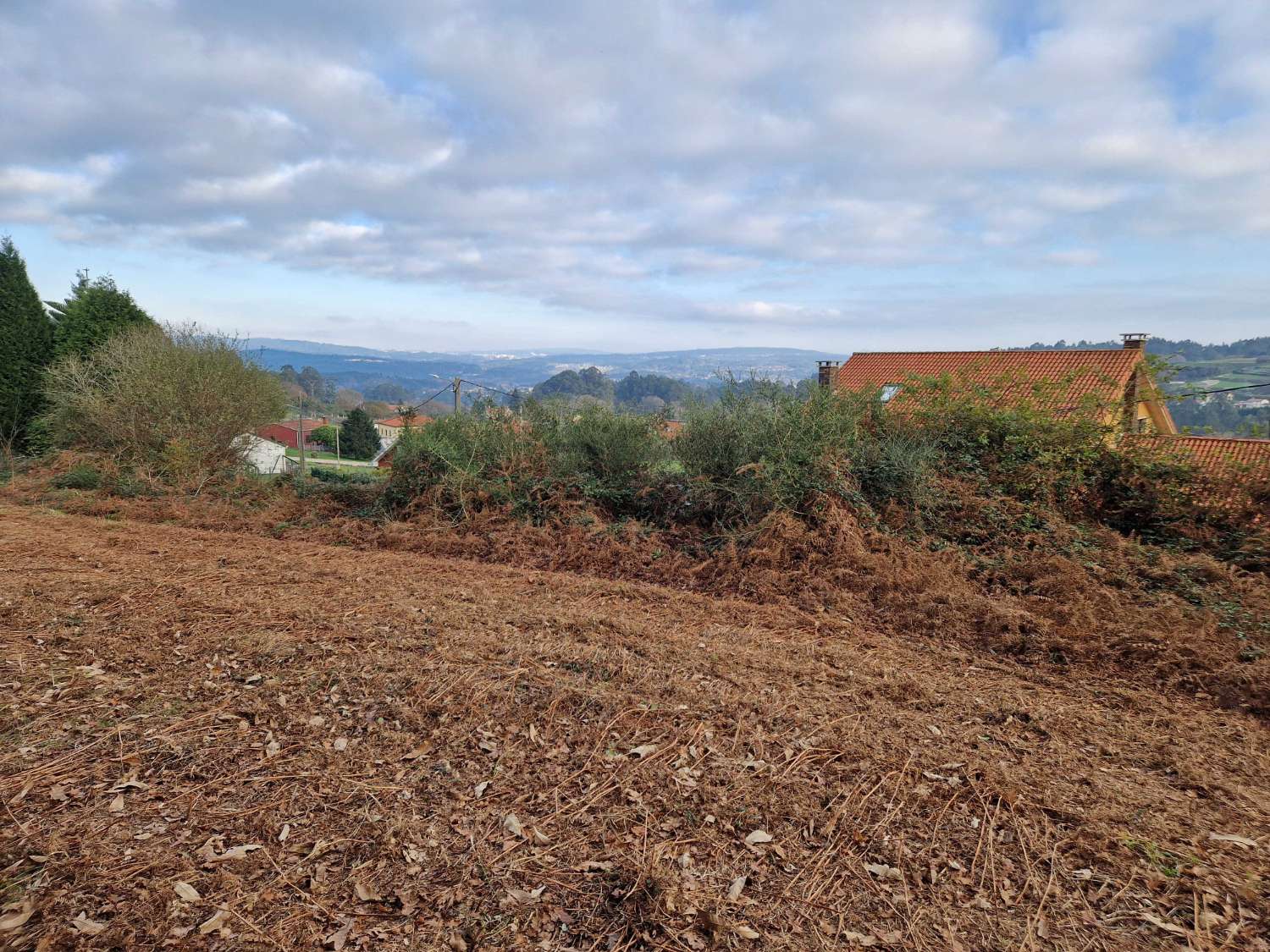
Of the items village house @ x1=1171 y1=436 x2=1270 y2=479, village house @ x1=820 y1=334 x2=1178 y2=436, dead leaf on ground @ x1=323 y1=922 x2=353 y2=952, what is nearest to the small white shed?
village house @ x1=820 y1=334 x2=1178 y2=436

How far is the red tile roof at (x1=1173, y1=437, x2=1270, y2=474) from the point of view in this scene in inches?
211

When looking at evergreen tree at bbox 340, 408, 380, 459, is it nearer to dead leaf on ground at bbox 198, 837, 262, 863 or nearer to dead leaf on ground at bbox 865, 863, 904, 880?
dead leaf on ground at bbox 198, 837, 262, 863

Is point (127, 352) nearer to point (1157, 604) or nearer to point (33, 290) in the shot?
point (33, 290)

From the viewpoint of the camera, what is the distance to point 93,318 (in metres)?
13.9

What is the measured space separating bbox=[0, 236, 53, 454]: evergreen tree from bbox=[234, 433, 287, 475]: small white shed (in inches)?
181

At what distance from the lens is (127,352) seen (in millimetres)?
10594

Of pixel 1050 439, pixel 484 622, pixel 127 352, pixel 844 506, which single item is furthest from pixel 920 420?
pixel 127 352

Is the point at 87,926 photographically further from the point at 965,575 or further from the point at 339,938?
the point at 965,575

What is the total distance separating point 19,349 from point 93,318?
145 cm

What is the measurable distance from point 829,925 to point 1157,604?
3897 millimetres

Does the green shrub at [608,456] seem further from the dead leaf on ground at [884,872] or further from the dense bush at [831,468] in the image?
the dead leaf on ground at [884,872]

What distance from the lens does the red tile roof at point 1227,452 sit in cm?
535

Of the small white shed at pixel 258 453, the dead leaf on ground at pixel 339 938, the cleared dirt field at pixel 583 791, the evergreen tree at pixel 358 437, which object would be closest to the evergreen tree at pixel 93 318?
the small white shed at pixel 258 453

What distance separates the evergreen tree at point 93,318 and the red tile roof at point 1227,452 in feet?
57.3
